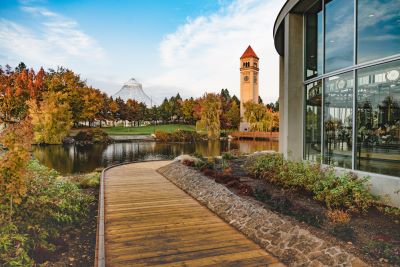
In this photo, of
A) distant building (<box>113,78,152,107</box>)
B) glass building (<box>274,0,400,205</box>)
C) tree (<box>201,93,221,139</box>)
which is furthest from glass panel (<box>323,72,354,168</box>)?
distant building (<box>113,78,152,107</box>)

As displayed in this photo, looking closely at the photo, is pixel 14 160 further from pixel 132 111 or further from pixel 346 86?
pixel 132 111

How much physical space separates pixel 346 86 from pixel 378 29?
1.31 m

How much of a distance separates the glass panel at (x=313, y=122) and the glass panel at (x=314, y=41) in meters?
0.42

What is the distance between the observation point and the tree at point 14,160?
3809 millimetres

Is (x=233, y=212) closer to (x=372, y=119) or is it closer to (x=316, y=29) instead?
(x=372, y=119)

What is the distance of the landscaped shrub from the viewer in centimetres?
522

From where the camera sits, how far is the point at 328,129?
734 cm

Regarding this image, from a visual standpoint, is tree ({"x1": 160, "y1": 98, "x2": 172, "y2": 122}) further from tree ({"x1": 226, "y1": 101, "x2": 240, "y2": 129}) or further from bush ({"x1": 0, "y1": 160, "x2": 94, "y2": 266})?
bush ({"x1": 0, "y1": 160, "x2": 94, "y2": 266})

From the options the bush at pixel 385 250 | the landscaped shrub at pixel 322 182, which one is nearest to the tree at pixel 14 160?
the bush at pixel 385 250

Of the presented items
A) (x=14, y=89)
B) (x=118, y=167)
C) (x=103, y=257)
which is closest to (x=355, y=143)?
(x=103, y=257)

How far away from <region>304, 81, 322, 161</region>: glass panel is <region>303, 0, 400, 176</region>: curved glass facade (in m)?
0.03

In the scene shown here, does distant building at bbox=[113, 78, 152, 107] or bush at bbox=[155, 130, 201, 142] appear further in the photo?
distant building at bbox=[113, 78, 152, 107]

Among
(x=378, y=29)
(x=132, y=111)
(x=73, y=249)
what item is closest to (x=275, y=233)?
(x=73, y=249)

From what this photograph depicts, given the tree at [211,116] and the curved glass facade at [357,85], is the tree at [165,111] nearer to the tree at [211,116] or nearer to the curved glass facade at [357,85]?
the tree at [211,116]
